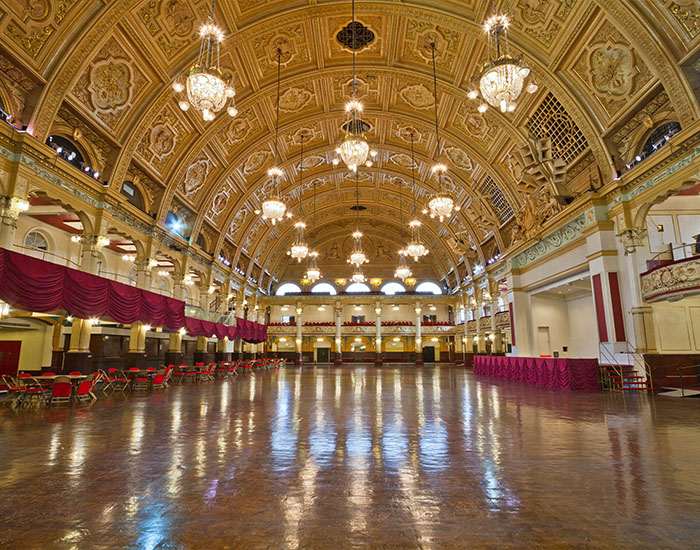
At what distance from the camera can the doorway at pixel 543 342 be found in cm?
1888

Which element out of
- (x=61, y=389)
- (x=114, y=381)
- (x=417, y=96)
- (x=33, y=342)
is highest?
(x=417, y=96)

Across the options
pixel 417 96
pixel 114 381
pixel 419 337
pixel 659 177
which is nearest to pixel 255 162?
pixel 417 96

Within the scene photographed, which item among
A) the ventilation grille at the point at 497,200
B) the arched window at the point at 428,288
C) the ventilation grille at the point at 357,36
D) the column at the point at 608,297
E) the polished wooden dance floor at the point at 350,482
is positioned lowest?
the polished wooden dance floor at the point at 350,482

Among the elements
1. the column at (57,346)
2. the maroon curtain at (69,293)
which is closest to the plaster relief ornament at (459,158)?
the maroon curtain at (69,293)

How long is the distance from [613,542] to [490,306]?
21.8 meters

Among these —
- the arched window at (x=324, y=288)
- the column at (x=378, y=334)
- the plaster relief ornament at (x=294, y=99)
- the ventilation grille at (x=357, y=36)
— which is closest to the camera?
the ventilation grille at (x=357, y=36)

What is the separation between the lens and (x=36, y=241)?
1495cm

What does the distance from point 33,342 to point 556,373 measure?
63.2 feet

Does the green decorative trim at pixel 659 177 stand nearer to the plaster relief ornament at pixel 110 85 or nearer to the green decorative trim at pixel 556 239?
the green decorative trim at pixel 556 239

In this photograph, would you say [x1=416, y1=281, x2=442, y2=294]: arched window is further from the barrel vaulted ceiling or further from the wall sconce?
the wall sconce

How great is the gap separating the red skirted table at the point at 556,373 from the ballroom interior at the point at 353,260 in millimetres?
90

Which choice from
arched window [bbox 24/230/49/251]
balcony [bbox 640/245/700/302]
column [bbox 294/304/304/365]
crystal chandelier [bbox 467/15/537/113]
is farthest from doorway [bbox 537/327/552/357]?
arched window [bbox 24/230/49/251]

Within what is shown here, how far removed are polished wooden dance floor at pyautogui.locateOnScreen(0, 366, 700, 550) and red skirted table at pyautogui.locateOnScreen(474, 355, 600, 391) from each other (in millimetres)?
5157

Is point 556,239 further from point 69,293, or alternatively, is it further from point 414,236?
point 69,293
